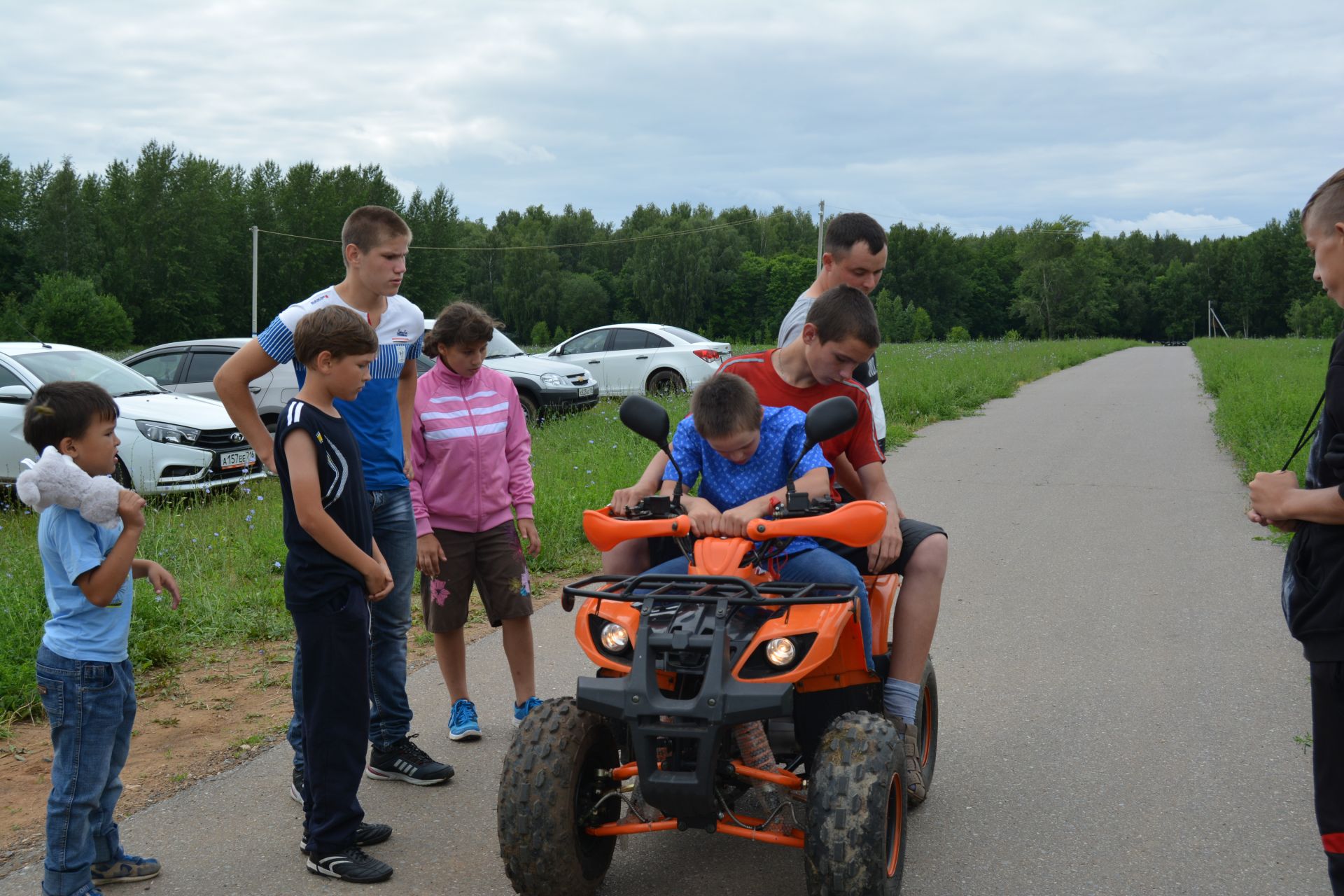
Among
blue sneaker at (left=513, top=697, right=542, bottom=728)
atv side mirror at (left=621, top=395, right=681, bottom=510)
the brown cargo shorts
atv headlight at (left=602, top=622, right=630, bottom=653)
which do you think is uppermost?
atv side mirror at (left=621, top=395, right=681, bottom=510)

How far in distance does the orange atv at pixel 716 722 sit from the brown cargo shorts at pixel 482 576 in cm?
127

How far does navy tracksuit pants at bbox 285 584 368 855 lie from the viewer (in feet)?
10.7

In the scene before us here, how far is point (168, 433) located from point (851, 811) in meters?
8.70

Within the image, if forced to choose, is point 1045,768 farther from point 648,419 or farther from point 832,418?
point 648,419

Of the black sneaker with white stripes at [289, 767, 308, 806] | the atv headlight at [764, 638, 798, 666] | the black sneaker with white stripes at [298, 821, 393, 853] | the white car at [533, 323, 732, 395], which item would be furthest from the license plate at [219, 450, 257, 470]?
the white car at [533, 323, 732, 395]

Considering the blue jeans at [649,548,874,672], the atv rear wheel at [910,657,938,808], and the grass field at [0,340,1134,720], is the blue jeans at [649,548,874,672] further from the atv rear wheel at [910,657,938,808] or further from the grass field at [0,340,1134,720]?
the grass field at [0,340,1134,720]

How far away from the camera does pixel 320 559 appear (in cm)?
322

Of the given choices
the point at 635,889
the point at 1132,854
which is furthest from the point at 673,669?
the point at 1132,854

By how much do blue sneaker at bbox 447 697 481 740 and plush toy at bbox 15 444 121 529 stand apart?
1.80 meters

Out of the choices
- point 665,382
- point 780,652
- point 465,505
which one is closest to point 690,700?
point 780,652

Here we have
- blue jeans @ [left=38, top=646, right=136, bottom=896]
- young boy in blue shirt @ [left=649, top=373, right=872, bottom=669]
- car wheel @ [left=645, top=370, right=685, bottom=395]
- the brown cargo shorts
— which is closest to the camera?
blue jeans @ [left=38, top=646, right=136, bottom=896]

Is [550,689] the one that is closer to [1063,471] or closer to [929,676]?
[929,676]

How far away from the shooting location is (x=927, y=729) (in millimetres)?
3924

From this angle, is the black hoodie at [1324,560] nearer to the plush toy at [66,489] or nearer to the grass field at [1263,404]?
the plush toy at [66,489]
